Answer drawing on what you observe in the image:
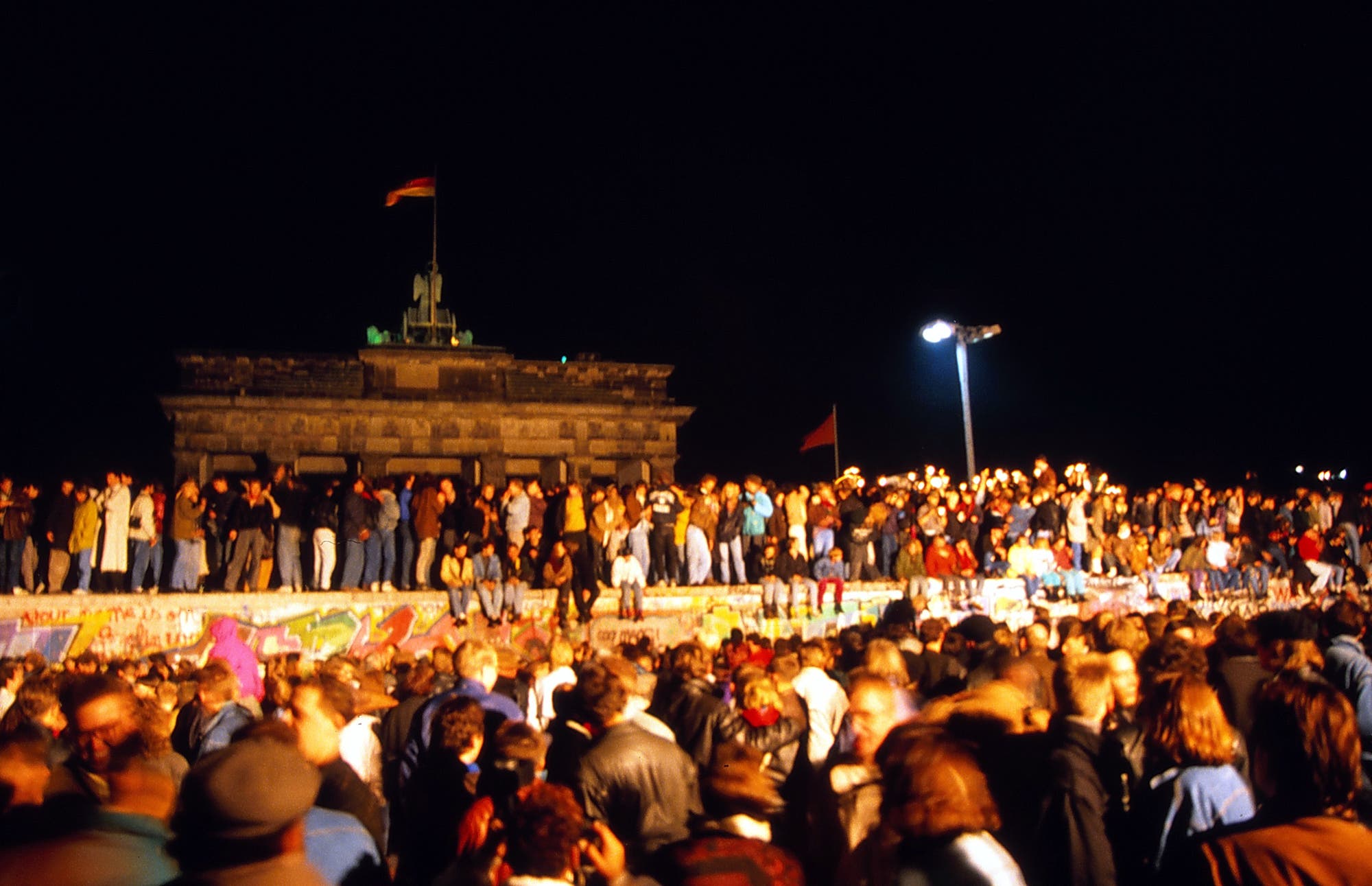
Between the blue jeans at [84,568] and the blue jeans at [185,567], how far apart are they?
46.2 inches

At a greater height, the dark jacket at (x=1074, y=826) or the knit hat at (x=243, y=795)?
the knit hat at (x=243, y=795)

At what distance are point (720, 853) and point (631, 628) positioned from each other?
13.3m

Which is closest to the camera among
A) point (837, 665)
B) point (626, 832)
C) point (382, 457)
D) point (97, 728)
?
point (97, 728)

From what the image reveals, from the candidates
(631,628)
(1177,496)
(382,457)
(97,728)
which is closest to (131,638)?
(631,628)

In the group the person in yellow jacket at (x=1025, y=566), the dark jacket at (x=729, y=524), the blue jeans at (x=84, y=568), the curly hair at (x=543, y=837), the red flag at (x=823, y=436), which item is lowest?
the curly hair at (x=543, y=837)

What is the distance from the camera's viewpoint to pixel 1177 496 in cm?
2055

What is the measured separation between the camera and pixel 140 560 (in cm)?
1564

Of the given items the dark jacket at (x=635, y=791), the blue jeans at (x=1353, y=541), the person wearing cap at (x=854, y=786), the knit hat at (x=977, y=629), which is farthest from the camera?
the blue jeans at (x=1353, y=541)

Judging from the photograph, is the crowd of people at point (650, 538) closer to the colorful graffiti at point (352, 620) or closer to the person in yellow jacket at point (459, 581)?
the person in yellow jacket at point (459, 581)

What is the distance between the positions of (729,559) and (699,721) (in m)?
11.3

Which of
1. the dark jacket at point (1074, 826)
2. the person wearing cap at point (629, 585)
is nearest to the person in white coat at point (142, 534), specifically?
the person wearing cap at point (629, 585)

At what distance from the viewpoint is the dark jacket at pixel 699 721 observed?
635cm

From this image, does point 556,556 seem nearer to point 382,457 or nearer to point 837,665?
point 837,665

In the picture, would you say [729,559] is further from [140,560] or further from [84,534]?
[84,534]
